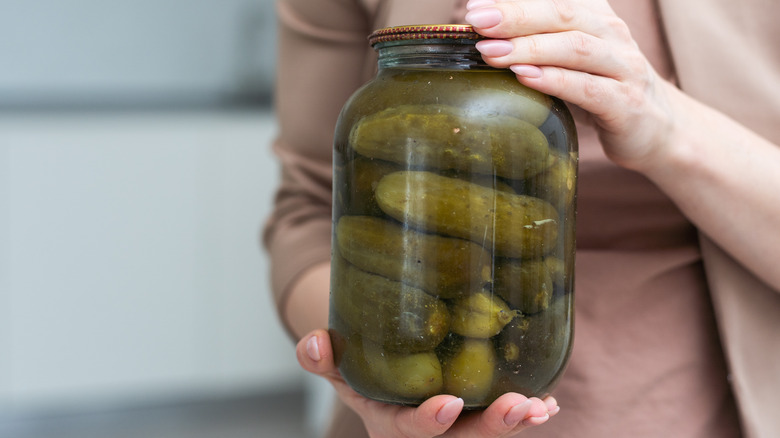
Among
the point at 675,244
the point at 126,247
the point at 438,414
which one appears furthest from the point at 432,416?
the point at 126,247

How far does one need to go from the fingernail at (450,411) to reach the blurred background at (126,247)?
208 cm

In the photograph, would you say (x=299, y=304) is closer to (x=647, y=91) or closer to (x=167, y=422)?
(x=647, y=91)

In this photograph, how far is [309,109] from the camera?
0.89 metres

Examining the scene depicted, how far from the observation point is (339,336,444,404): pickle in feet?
1.63

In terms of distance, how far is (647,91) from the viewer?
54 cm

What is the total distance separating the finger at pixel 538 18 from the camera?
0.47 m

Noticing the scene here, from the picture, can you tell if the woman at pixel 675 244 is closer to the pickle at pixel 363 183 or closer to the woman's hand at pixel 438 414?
the woman's hand at pixel 438 414

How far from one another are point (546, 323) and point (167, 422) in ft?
7.66

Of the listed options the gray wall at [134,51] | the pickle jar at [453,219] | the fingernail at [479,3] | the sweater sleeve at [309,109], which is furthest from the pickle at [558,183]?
the gray wall at [134,51]

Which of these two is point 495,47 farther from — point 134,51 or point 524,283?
point 134,51

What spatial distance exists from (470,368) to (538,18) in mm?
215

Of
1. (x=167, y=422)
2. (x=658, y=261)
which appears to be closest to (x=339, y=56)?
(x=658, y=261)

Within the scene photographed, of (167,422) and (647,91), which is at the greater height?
(647,91)

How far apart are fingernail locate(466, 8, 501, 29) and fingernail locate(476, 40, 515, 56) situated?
1 cm
